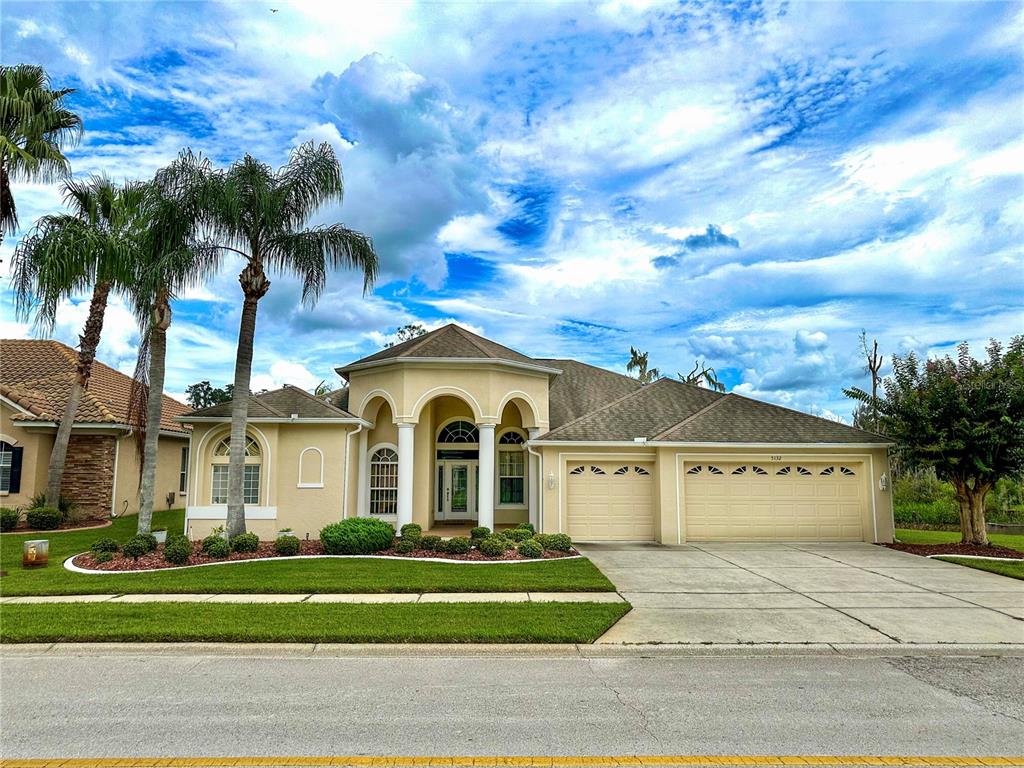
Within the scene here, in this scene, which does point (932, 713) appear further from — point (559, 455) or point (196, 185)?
point (196, 185)

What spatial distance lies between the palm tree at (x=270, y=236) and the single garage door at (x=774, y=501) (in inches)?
426

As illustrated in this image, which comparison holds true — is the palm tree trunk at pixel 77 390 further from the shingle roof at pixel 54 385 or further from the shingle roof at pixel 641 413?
the shingle roof at pixel 641 413

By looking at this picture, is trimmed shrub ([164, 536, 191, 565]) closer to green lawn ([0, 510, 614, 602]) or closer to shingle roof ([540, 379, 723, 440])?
green lawn ([0, 510, 614, 602])

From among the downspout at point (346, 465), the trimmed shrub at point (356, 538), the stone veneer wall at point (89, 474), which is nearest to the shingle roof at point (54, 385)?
the stone veneer wall at point (89, 474)

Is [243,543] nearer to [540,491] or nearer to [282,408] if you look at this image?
[282,408]

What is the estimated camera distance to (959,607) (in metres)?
9.62

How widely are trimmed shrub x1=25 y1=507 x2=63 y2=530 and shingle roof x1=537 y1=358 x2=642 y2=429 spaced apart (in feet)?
50.0

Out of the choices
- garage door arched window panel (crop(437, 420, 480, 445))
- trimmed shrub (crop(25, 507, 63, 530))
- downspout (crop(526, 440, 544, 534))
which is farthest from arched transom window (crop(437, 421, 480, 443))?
trimmed shrub (crop(25, 507, 63, 530))

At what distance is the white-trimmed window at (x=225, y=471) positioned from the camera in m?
16.8

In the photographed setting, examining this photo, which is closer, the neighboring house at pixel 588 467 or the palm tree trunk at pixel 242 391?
the palm tree trunk at pixel 242 391

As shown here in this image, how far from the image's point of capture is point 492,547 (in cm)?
1377

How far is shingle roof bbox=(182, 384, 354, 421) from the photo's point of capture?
1648 centimetres

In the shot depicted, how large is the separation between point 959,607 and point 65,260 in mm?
17308

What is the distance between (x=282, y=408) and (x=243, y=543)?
14.3ft
